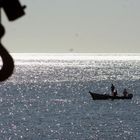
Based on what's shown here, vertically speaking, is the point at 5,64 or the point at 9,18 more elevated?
the point at 9,18

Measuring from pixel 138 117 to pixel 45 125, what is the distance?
14873 millimetres

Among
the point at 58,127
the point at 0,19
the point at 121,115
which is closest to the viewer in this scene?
the point at 0,19

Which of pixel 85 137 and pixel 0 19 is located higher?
pixel 0 19

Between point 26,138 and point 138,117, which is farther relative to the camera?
point 138,117

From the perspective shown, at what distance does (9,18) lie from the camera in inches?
137

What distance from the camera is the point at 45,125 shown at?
72.8 metres

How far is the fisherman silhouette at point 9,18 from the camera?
346 centimetres

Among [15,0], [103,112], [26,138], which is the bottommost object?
[103,112]

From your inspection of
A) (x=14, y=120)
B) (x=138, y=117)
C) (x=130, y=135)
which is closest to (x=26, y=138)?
(x=130, y=135)

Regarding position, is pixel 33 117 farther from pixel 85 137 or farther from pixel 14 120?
pixel 85 137

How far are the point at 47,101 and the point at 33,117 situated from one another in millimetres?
27522

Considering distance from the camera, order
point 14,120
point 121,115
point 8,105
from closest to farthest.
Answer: point 14,120, point 121,115, point 8,105

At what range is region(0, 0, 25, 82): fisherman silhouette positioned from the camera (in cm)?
346

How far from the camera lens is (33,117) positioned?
83.0m
